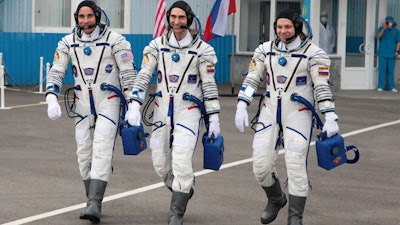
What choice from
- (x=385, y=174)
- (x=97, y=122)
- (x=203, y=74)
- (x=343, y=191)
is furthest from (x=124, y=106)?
(x=385, y=174)

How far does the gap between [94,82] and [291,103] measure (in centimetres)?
177

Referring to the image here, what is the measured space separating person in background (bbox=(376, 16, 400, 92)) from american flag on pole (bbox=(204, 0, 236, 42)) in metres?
4.34

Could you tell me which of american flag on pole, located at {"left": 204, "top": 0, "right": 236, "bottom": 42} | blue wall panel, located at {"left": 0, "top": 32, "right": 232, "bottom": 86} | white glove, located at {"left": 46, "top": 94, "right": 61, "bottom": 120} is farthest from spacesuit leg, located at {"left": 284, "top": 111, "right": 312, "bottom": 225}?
blue wall panel, located at {"left": 0, "top": 32, "right": 232, "bottom": 86}

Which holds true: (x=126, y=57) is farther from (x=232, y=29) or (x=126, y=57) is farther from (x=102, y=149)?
(x=232, y=29)

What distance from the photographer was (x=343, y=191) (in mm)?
10734

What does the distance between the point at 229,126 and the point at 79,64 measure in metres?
7.43

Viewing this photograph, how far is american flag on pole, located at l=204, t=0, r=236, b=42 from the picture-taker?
72.8ft

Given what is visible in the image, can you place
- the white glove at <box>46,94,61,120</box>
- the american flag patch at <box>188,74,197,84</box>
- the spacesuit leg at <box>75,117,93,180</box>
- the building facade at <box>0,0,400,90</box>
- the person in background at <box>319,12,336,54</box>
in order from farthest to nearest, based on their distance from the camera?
the person in background at <box>319,12,336,54</box> < the building facade at <box>0,0,400,90</box> < the spacesuit leg at <box>75,117,93,180</box> < the white glove at <box>46,94,61,120</box> < the american flag patch at <box>188,74,197,84</box>

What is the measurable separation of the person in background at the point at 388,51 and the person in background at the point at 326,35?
1.07 metres

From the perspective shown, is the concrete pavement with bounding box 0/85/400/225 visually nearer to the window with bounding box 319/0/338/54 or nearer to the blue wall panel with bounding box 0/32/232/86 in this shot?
the blue wall panel with bounding box 0/32/232/86

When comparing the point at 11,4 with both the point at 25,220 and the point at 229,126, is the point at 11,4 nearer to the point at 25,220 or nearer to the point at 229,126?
the point at 229,126

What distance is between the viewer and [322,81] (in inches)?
336

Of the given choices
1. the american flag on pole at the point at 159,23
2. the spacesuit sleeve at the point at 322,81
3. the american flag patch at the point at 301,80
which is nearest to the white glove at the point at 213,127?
the american flag patch at the point at 301,80

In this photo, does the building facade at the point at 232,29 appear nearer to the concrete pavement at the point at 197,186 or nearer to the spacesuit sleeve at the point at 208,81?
the concrete pavement at the point at 197,186
